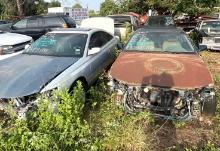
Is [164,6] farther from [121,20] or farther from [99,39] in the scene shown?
[99,39]

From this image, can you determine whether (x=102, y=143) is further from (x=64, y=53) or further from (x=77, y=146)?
(x=64, y=53)

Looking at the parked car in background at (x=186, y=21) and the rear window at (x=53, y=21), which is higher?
the rear window at (x=53, y=21)

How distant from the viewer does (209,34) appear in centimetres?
1317

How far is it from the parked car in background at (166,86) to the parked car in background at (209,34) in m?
7.44

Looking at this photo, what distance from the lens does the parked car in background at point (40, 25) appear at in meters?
14.3

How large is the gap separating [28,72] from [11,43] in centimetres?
Result: 400

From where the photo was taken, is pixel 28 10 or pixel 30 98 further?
pixel 28 10

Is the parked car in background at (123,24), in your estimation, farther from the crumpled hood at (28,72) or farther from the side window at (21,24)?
the crumpled hood at (28,72)

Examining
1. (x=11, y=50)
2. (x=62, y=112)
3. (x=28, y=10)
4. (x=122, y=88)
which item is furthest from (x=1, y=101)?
(x=28, y=10)

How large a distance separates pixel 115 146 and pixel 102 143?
20cm

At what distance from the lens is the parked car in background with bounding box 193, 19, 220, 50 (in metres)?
13.1

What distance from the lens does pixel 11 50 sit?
914cm

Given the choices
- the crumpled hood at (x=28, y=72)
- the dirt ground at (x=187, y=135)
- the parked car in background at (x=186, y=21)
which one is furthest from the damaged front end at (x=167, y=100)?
the parked car in background at (x=186, y=21)

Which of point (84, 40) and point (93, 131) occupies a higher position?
point (84, 40)
